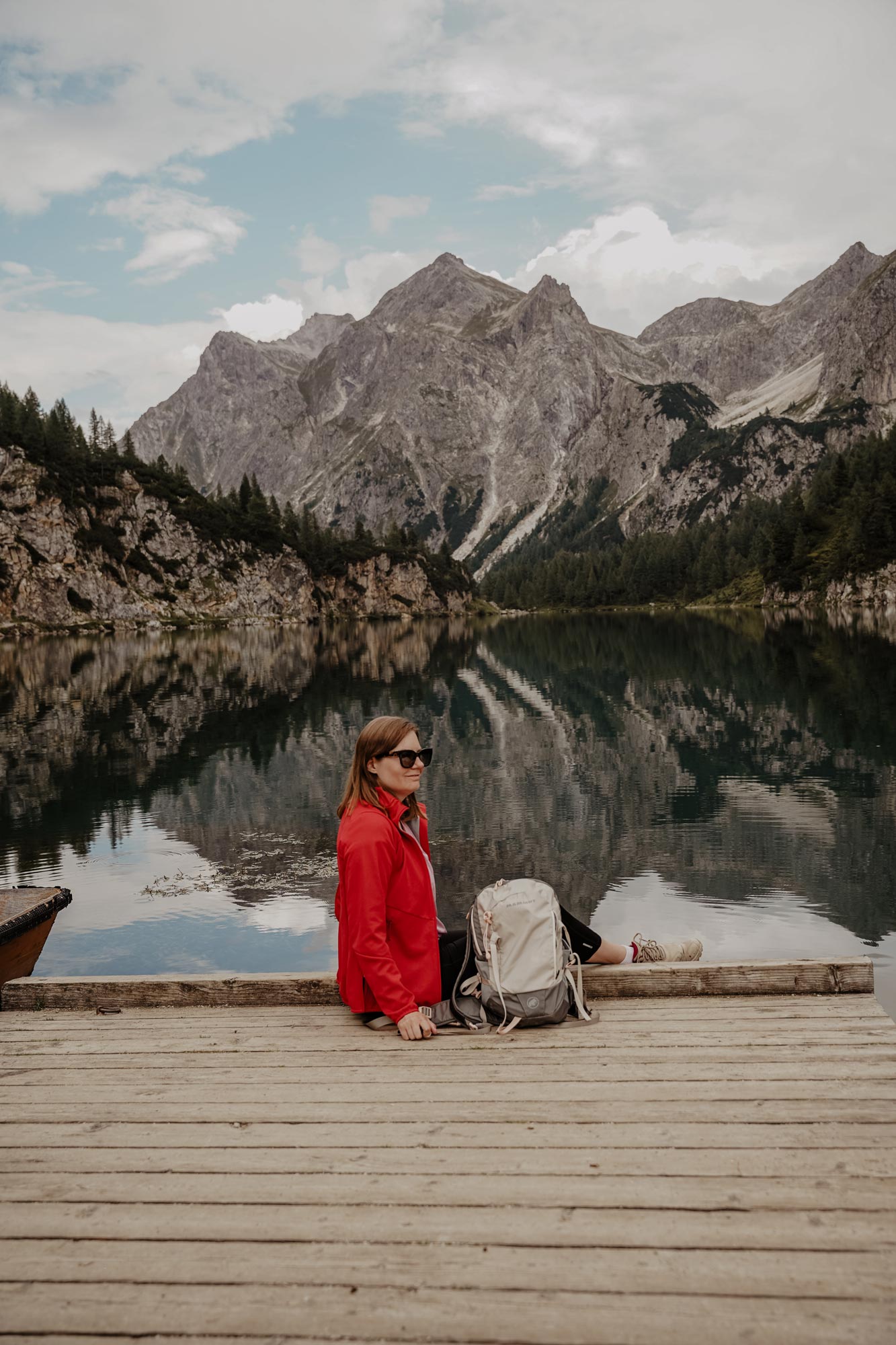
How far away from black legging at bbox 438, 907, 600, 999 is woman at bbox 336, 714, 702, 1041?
0.02 m

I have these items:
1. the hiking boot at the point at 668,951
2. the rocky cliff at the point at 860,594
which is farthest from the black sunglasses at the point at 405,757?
the rocky cliff at the point at 860,594

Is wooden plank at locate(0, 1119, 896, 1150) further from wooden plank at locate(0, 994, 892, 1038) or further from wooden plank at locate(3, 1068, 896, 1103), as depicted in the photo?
wooden plank at locate(0, 994, 892, 1038)

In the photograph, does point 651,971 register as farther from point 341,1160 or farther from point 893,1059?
point 341,1160

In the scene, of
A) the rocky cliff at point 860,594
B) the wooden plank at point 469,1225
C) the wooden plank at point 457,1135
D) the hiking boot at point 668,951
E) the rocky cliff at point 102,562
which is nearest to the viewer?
the wooden plank at point 469,1225

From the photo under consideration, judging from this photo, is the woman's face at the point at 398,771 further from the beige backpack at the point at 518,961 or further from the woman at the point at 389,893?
the beige backpack at the point at 518,961

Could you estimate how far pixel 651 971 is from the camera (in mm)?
8875

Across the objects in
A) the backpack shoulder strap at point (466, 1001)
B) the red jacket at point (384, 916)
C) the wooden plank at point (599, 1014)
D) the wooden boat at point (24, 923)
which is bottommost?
the wooden boat at point (24, 923)

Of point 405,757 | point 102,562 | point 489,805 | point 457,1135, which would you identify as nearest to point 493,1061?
point 457,1135

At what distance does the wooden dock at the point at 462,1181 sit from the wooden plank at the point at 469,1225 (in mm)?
16

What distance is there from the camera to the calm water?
Result: 17.8 meters

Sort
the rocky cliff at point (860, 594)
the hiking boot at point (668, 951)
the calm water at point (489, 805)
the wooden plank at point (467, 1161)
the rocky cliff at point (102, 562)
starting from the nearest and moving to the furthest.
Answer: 1. the wooden plank at point (467, 1161)
2. the hiking boot at point (668, 951)
3. the calm water at point (489, 805)
4. the rocky cliff at point (860, 594)
5. the rocky cliff at point (102, 562)

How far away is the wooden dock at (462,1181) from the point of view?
4.30 metres

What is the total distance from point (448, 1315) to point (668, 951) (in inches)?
240

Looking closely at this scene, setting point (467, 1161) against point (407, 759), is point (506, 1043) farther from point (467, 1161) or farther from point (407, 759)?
point (407, 759)
